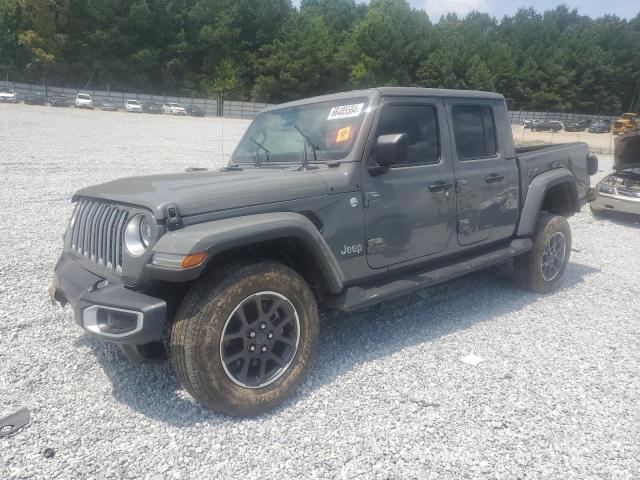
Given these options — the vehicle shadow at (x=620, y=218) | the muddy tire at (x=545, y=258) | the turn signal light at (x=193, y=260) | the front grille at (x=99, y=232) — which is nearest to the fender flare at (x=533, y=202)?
the muddy tire at (x=545, y=258)

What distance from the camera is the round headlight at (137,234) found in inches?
98.8

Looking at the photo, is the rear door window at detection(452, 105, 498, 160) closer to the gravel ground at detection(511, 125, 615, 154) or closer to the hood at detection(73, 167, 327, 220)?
the hood at detection(73, 167, 327, 220)

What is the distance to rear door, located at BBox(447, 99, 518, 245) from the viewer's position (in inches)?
153

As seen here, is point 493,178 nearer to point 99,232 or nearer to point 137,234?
point 137,234

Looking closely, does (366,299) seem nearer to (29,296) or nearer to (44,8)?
(29,296)

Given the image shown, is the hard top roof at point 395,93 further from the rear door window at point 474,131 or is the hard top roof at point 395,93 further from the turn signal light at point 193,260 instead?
the turn signal light at point 193,260

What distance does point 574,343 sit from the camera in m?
3.76

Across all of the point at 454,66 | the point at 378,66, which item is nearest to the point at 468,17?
the point at 454,66

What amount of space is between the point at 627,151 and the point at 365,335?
791cm

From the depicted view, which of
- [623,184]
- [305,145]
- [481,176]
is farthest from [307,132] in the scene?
[623,184]

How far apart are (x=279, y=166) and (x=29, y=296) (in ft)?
8.85

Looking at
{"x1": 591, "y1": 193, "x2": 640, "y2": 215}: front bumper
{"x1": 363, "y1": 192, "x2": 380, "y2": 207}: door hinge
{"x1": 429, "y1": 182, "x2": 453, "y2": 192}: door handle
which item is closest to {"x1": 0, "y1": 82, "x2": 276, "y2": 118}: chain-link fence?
{"x1": 591, "y1": 193, "x2": 640, "y2": 215}: front bumper

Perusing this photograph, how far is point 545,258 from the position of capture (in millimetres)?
4797

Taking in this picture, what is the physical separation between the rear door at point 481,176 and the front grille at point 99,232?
8.55ft
